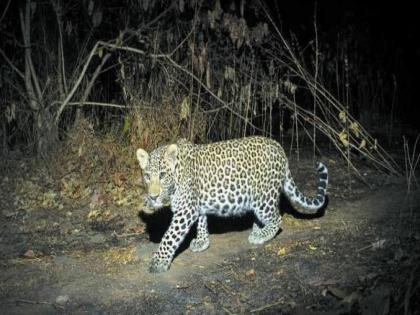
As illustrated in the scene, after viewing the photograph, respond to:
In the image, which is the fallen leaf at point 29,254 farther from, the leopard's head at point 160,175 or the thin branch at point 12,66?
the thin branch at point 12,66

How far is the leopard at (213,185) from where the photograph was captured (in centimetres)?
727

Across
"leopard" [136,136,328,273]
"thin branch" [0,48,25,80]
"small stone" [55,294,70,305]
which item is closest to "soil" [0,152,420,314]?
"small stone" [55,294,70,305]

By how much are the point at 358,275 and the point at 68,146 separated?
5984 mm

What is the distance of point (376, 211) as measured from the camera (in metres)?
8.71

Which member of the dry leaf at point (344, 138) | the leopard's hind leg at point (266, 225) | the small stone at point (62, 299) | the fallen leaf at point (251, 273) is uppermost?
the dry leaf at point (344, 138)

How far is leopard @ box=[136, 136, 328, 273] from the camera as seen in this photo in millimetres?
7273

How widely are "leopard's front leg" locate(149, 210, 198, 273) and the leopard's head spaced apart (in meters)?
0.26

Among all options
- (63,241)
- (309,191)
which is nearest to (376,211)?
(309,191)

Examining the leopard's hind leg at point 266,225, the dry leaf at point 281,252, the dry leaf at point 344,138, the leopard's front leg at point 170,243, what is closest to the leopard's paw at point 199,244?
the leopard's hind leg at point 266,225

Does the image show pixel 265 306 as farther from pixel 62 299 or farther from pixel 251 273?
pixel 62 299

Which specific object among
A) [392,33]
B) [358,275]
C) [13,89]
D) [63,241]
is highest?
[392,33]

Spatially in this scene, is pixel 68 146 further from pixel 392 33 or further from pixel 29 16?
pixel 392 33

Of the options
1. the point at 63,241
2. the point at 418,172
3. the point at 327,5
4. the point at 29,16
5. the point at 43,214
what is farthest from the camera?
the point at 327,5

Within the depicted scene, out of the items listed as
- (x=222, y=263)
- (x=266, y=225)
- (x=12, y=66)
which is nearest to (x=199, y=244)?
(x=222, y=263)
